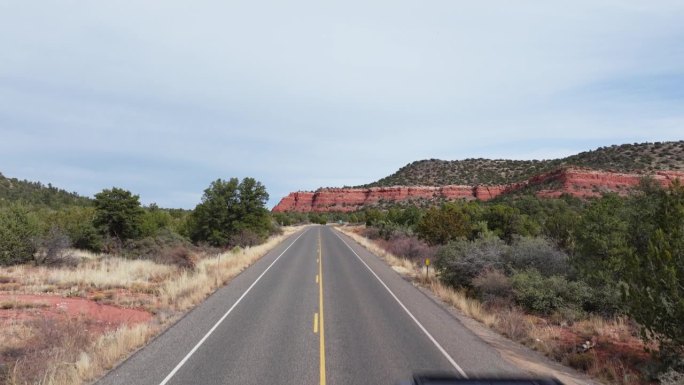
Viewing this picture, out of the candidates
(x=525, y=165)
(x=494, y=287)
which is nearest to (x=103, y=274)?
(x=494, y=287)

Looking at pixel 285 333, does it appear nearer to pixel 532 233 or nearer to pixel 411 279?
pixel 411 279

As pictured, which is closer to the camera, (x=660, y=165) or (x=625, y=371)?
(x=625, y=371)

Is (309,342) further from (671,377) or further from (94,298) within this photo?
(94,298)

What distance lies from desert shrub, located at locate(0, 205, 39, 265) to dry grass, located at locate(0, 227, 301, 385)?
48.9 inches

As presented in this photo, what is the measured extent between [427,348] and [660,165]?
76958 mm

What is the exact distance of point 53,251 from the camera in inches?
1039

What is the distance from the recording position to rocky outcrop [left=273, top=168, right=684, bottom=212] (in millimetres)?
67688

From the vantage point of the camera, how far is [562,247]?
24.1 m

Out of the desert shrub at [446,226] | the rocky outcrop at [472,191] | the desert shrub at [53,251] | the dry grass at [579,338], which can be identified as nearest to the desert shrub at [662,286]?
the dry grass at [579,338]

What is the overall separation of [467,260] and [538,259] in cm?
292

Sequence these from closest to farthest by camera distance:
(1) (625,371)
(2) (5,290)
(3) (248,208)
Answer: (1) (625,371)
(2) (5,290)
(3) (248,208)

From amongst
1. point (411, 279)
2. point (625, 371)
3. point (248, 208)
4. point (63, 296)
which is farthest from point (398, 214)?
point (625, 371)

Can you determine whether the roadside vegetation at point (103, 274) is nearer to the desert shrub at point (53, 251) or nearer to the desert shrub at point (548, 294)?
the desert shrub at point (53, 251)

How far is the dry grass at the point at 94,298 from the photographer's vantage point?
29.1 ft
